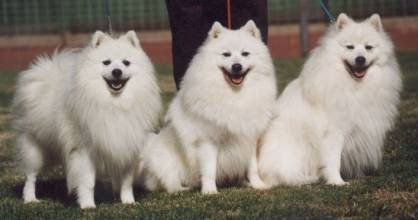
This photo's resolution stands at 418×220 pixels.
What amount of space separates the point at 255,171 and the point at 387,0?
11.6 meters

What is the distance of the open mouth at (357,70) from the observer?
6438mm

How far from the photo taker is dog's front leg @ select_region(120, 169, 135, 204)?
629 cm

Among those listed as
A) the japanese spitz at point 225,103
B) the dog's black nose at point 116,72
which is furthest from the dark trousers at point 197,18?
the dog's black nose at point 116,72

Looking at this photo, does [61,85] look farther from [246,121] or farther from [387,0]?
[387,0]

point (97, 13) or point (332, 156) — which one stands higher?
point (332, 156)

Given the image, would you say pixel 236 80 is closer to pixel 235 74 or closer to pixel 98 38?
pixel 235 74

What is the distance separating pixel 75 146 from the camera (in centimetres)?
605

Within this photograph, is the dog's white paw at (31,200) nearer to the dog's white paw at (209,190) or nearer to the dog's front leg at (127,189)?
the dog's front leg at (127,189)

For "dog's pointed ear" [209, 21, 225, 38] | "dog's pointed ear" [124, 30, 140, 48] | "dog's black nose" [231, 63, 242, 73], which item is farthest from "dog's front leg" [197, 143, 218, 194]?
"dog's pointed ear" [124, 30, 140, 48]

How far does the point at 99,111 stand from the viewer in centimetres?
599

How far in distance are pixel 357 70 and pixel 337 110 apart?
12.8 inches

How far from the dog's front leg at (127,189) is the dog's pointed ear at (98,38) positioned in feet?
3.10

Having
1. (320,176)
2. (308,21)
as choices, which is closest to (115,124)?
(320,176)

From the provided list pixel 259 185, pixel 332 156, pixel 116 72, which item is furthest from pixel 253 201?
pixel 116 72
